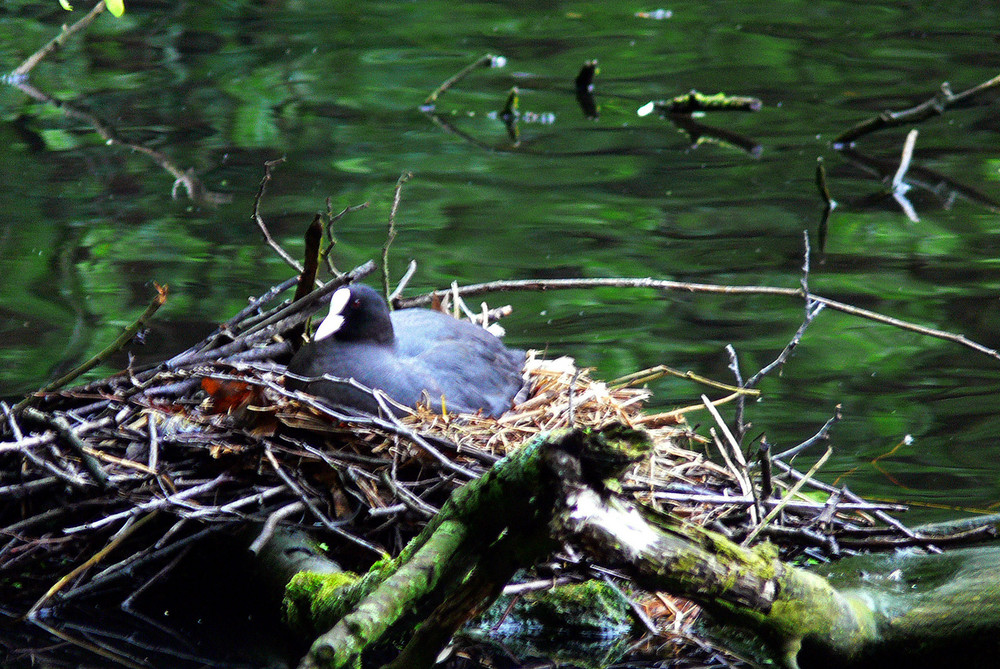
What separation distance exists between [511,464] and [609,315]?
4309 millimetres

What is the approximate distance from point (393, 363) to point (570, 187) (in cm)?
517

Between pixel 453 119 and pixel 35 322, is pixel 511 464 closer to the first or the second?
pixel 35 322

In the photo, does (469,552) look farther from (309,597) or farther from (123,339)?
(123,339)

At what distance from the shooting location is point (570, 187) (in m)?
8.98

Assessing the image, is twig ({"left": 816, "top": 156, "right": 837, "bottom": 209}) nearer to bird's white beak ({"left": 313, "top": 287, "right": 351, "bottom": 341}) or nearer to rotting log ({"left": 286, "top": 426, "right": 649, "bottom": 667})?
bird's white beak ({"left": 313, "top": 287, "right": 351, "bottom": 341})

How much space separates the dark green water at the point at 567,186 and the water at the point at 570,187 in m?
0.03

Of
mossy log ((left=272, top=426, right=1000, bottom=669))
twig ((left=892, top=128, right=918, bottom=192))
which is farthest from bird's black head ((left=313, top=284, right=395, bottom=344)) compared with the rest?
twig ((left=892, top=128, right=918, bottom=192))

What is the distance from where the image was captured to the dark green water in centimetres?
603

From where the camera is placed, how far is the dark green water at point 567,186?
6027 mm

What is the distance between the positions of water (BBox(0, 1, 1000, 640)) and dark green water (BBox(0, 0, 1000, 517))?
26mm

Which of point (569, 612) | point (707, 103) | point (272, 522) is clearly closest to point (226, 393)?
point (272, 522)

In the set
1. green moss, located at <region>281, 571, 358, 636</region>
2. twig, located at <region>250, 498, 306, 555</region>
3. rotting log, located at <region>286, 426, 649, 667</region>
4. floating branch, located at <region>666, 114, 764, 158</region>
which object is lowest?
floating branch, located at <region>666, 114, 764, 158</region>

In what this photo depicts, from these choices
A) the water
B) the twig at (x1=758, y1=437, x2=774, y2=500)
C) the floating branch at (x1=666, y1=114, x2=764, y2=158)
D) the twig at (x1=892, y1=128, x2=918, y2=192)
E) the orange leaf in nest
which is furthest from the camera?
the floating branch at (x1=666, y1=114, x2=764, y2=158)

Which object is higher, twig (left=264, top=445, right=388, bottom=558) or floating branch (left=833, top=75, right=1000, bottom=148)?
twig (left=264, top=445, right=388, bottom=558)
